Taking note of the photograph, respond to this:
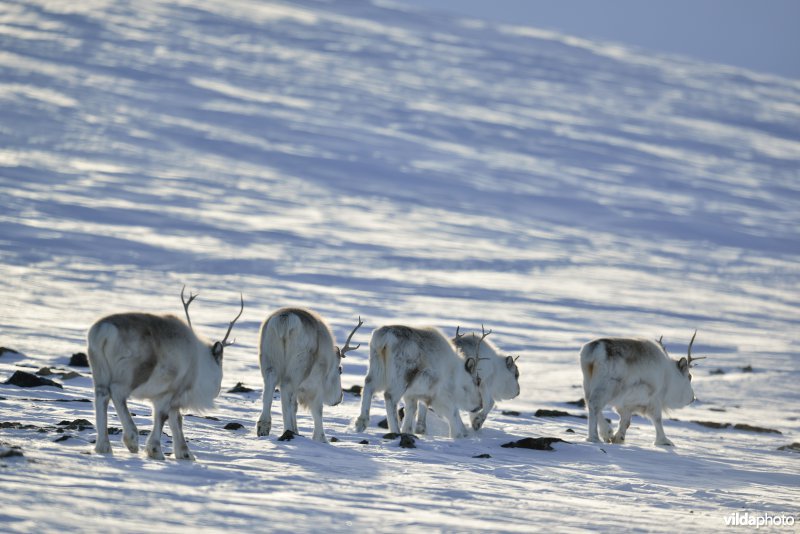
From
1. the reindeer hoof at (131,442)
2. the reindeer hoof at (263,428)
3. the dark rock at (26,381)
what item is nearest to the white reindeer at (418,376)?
the reindeer hoof at (263,428)

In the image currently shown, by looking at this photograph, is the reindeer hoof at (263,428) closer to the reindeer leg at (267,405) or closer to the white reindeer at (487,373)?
the reindeer leg at (267,405)

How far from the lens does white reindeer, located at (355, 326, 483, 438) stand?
531 inches

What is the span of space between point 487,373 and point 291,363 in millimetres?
3827

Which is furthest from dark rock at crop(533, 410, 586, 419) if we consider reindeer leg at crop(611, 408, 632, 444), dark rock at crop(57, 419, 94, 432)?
dark rock at crop(57, 419, 94, 432)

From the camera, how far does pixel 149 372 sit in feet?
32.8

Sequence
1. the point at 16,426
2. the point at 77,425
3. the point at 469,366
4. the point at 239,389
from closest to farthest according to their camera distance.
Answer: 1. the point at 16,426
2. the point at 77,425
3. the point at 469,366
4. the point at 239,389

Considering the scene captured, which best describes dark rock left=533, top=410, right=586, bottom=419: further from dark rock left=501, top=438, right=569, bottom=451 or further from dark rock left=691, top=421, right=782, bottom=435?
dark rock left=501, top=438, right=569, bottom=451

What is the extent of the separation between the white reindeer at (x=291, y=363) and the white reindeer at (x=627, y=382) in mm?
3704

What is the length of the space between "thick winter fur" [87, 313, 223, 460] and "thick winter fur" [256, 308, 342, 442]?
1489 mm

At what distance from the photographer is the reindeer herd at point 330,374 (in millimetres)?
9852

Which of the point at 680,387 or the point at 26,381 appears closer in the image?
the point at 26,381

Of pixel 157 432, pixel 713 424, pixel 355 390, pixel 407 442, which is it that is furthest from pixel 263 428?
pixel 713 424

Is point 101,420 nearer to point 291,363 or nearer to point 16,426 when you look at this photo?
point 16,426

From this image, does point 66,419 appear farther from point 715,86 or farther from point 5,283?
point 715,86
